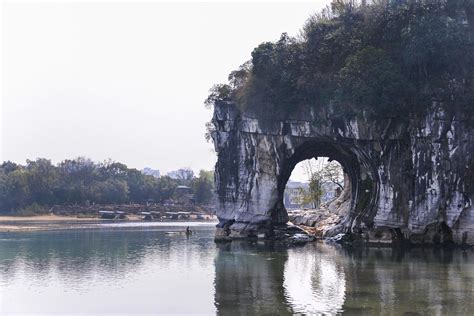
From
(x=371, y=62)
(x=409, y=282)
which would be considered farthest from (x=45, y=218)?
(x=409, y=282)

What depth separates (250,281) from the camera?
25.2 m

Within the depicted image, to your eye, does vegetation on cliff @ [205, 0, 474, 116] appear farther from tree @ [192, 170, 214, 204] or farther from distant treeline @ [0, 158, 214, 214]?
tree @ [192, 170, 214, 204]

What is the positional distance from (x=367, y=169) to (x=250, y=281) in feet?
68.5

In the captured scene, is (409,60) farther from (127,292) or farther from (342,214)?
(127,292)

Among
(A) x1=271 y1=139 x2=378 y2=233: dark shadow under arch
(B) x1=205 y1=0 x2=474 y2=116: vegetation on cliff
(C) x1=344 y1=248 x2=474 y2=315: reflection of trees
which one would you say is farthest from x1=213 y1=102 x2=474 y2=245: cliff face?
(C) x1=344 y1=248 x2=474 y2=315: reflection of trees

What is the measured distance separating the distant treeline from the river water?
4656 cm

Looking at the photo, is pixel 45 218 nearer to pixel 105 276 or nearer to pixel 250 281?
pixel 105 276

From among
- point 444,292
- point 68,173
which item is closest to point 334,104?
point 444,292

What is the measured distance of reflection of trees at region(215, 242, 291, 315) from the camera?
1972 centimetres

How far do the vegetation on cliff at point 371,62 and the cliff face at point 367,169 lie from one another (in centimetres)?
125

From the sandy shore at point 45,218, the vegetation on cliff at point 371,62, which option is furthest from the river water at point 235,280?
the sandy shore at point 45,218

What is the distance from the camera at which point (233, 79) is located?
156 feet

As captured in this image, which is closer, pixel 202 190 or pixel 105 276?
pixel 105 276

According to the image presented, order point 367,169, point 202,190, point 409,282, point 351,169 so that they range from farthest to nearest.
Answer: point 202,190, point 351,169, point 367,169, point 409,282
